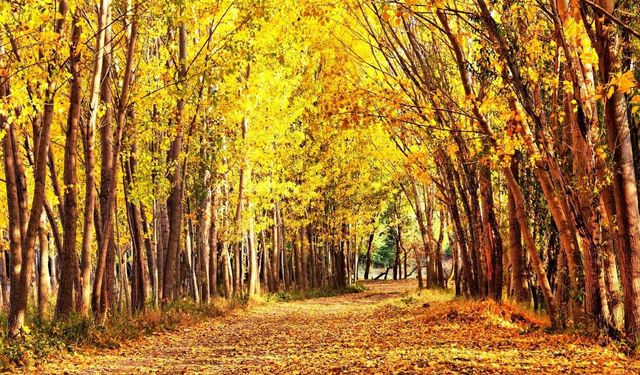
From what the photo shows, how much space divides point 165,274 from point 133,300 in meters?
2.10

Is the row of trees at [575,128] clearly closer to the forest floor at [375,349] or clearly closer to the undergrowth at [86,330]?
the forest floor at [375,349]

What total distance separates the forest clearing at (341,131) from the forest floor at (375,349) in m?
0.07

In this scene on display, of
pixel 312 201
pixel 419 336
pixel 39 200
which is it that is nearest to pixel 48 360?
pixel 39 200

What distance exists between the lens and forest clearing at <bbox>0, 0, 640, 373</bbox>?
8.98 meters

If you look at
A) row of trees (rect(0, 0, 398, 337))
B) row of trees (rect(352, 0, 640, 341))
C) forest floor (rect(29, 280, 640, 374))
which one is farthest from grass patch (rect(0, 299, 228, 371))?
row of trees (rect(352, 0, 640, 341))

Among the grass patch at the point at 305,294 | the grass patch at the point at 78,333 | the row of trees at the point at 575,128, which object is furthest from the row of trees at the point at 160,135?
the row of trees at the point at 575,128

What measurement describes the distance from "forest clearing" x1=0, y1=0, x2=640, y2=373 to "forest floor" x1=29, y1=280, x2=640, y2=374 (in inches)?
2.6

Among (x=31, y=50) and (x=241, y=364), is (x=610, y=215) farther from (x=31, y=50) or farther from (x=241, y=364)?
(x=31, y=50)

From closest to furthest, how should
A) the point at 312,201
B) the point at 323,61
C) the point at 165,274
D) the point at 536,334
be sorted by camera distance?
the point at 536,334, the point at 165,274, the point at 323,61, the point at 312,201

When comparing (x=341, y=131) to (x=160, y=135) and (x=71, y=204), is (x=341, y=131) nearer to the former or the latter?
(x=71, y=204)

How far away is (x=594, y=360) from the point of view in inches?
327

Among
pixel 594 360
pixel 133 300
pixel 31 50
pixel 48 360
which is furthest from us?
pixel 133 300

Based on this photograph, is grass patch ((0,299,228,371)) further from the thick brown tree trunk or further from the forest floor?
the thick brown tree trunk

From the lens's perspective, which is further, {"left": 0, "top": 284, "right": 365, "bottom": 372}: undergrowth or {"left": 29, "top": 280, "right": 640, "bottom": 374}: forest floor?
{"left": 0, "top": 284, "right": 365, "bottom": 372}: undergrowth
